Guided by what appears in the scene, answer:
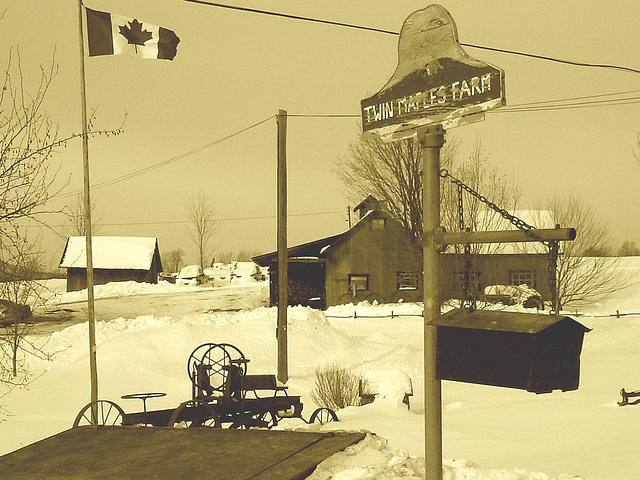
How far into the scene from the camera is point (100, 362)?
562 inches

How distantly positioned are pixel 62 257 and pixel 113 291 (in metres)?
8.28

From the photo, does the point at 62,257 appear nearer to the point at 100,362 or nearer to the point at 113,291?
the point at 113,291

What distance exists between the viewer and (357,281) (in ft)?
101

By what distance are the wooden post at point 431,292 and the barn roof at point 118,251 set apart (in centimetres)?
4869

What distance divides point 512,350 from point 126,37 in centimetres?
1013

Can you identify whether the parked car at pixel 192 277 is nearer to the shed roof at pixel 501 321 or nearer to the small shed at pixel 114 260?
the small shed at pixel 114 260

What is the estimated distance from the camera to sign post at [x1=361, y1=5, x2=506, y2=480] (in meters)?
2.78

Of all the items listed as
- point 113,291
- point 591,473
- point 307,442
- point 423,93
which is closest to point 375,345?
point 591,473

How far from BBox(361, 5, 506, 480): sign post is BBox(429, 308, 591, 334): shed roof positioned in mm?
98

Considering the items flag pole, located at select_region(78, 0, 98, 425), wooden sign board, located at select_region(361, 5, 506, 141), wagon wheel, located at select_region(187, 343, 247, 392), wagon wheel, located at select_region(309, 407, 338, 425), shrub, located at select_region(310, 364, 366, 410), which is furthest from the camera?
shrub, located at select_region(310, 364, 366, 410)

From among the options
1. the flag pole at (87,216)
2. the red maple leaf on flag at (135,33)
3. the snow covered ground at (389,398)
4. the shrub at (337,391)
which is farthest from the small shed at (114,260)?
the shrub at (337,391)

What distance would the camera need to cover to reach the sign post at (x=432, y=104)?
109 inches

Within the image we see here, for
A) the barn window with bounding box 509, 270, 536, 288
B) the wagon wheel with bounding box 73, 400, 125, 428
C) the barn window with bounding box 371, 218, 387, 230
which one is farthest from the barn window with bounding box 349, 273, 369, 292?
the wagon wheel with bounding box 73, 400, 125, 428

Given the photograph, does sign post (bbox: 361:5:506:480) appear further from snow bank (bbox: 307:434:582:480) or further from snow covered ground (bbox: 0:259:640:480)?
snow covered ground (bbox: 0:259:640:480)
